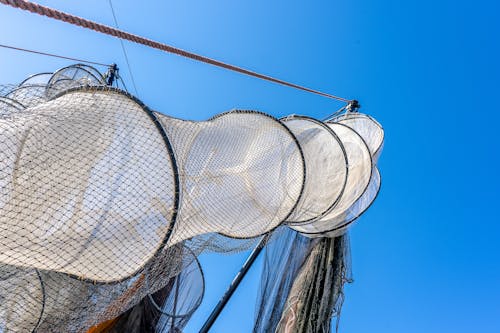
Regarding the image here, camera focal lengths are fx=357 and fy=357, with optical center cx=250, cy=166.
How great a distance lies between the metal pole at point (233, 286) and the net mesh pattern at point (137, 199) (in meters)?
0.21

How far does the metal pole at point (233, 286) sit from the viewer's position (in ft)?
10.4

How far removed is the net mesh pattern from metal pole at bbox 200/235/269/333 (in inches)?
8.2

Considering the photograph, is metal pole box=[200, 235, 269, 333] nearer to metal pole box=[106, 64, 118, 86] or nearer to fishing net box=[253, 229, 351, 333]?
fishing net box=[253, 229, 351, 333]

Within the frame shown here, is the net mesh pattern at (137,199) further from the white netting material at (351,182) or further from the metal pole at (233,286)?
the metal pole at (233,286)

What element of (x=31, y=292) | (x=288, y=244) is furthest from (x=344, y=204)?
(x=31, y=292)

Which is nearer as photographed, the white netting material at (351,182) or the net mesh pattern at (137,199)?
the net mesh pattern at (137,199)

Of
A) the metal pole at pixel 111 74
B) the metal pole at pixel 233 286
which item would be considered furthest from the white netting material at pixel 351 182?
the metal pole at pixel 111 74

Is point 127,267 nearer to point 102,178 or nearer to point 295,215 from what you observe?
point 102,178

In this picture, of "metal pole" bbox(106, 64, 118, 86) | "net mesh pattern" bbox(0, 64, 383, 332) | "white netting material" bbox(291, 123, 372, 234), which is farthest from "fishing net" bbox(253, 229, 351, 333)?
"metal pole" bbox(106, 64, 118, 86)

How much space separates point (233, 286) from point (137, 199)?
1746mm

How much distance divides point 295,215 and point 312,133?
2.73 ft

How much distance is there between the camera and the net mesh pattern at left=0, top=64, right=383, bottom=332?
190 centimetres

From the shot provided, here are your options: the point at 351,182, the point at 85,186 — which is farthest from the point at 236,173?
the point at 351,182

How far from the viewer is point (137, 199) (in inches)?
81.3
